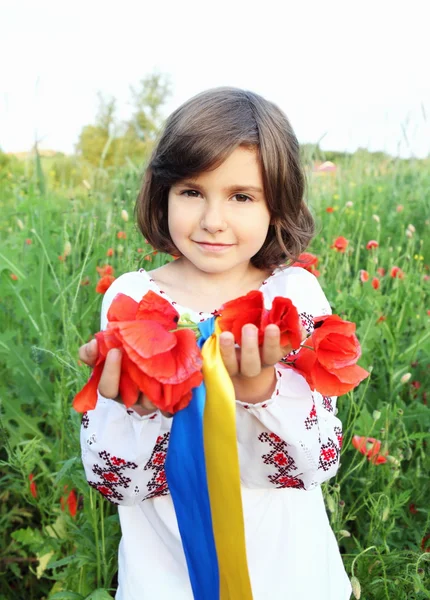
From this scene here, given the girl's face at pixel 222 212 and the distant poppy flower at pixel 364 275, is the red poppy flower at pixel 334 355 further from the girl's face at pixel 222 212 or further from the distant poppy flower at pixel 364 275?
the distant poppy flower at pixel 364 275

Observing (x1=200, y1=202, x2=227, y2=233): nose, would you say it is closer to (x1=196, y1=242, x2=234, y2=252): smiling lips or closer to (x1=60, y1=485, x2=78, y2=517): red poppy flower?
(x1=196, y1=242, x2=234, y2=252): smiling lips

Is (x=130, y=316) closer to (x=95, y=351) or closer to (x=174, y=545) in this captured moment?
(x=95, y=351)

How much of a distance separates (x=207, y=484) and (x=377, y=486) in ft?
3.24

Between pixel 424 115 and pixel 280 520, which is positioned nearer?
pixel 280 520

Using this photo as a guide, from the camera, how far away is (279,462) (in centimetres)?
102

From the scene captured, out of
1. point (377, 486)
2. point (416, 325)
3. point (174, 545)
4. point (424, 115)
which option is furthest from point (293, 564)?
point (424, 115)

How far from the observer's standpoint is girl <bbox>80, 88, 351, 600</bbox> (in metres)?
1.00

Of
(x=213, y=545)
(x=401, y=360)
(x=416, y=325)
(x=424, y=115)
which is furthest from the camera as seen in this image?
(x=424, y=115)

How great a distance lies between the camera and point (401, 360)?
6.48 feet

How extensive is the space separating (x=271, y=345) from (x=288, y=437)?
Result: 0.98 ft

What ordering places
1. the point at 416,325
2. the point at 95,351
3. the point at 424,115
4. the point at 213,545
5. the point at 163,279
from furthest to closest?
the point at 424,115, the point at 416,325, the point at 163,279, the point at 213,545, the point at 95,351

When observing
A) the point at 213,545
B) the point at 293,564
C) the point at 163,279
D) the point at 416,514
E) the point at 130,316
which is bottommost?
the point at 416,514

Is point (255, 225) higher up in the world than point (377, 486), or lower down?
higher up

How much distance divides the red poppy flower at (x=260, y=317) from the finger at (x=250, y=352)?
0.05ft
